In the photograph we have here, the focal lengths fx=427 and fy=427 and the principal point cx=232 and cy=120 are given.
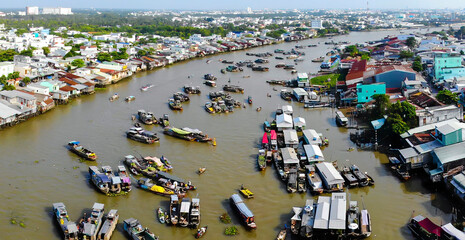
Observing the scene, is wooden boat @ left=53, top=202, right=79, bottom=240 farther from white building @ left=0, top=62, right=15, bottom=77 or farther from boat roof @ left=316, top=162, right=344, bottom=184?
white building @ left=0, top=62, right=15, bottom=77

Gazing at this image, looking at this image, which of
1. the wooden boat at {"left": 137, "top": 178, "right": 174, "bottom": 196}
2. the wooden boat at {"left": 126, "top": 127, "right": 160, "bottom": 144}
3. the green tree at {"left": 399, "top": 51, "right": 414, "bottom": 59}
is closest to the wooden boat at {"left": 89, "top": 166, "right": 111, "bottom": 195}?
the wooden boat at {"left": 137, "top": 178, "right": 174, "bottom": 196}

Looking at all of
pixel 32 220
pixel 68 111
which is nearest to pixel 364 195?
pixel 32 220

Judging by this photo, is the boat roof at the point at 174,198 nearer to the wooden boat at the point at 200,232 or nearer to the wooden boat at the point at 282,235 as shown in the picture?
the wooden boat at the point at 200,232

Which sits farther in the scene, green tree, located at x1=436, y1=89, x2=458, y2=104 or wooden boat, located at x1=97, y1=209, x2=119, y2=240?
green tree, located at x1=436, y1=89, x2=458, y2=104

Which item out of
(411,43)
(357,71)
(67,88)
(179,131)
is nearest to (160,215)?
(179,131)

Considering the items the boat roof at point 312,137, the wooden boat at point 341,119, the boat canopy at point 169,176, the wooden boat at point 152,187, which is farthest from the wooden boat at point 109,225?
the wooden boat at point 341,119

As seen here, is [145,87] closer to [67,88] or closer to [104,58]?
[67,88]
